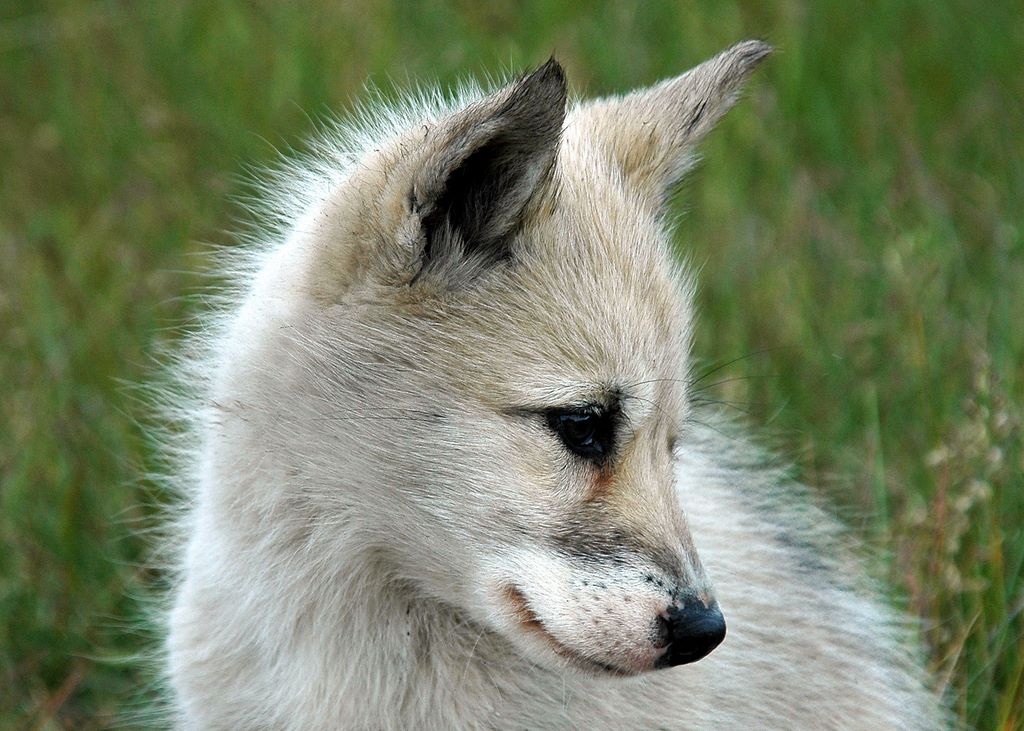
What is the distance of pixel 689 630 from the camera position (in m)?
2.77

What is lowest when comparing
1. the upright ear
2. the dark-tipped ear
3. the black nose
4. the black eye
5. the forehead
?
the black nose

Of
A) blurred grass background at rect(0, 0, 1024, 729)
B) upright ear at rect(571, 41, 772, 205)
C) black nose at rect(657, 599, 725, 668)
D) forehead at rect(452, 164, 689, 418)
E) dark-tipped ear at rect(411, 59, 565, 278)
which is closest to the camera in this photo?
dark-tipped ear at rect(411, 59, 565, 278)

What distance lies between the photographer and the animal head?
2791 millimetres

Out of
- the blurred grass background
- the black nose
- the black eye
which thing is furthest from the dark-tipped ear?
the blurred grass background

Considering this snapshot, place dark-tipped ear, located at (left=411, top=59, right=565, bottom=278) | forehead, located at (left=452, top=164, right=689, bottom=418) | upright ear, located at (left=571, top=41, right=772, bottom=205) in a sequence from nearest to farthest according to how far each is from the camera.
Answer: dark-tipped ear, located at (left=411, top=59, right=565, bottom=278)
forehead, located at (left=452, top=164, right=689, bottom=418)
upright ear, located at (left=571, top=41, right=772, bottom=205)

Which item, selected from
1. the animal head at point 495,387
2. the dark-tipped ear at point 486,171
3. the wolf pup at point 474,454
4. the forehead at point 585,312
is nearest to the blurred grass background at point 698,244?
the wolf pup at point 474,454

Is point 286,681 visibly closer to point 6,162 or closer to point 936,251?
point 936,251

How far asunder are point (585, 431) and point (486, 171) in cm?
56

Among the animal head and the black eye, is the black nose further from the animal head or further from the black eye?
the black eye

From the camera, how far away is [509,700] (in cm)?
310

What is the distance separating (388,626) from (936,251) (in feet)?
9.33

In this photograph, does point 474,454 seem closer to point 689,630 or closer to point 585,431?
point 585,431

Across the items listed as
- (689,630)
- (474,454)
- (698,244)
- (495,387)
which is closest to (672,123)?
(495,387)

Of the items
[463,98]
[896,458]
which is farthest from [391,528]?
[896,458]
